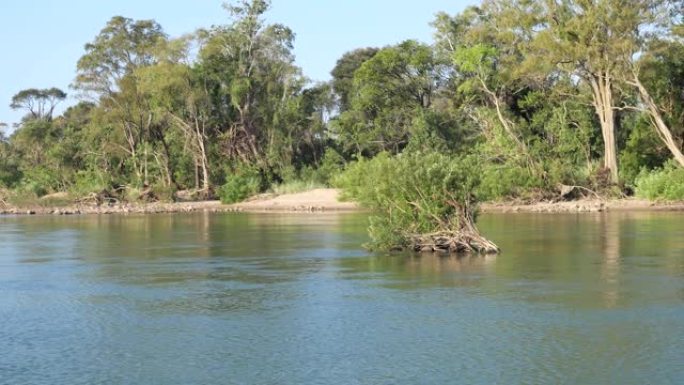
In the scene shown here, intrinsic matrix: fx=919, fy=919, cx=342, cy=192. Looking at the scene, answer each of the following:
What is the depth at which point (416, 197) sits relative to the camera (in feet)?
79.3

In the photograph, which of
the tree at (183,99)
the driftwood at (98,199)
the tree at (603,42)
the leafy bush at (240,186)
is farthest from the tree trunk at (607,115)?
the driftwood at (98,199)

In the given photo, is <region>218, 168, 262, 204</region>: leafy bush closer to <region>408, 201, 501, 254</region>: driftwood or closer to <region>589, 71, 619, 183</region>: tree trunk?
<region>589, 71, 619, 183</region>: tree trunk

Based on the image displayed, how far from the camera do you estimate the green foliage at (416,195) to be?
23844mm

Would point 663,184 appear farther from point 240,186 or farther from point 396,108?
point 240,186

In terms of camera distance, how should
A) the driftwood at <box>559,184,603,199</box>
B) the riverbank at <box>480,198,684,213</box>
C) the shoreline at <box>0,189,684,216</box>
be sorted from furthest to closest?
the driftwood at <box>559,184,603,199</box>
the shoreline at <box>0,189,684,216</box>
the riverbank at <box>480,198,684,213</box>

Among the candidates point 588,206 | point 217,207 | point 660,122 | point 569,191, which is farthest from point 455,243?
point 217,207

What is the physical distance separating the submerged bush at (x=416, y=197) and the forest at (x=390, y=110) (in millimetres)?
13729

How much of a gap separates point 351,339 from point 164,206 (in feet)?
153

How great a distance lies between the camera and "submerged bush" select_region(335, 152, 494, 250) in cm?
2386

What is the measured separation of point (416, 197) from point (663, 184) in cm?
2409

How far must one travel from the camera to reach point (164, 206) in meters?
58.9

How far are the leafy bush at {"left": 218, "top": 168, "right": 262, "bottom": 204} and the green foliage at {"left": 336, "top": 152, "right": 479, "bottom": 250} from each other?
114ft

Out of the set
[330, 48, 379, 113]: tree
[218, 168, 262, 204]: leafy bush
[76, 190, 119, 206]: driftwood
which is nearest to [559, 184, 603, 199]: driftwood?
[218, 168, 262, 204]: leafy bush

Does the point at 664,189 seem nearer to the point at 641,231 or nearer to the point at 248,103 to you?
the point at 641,231
